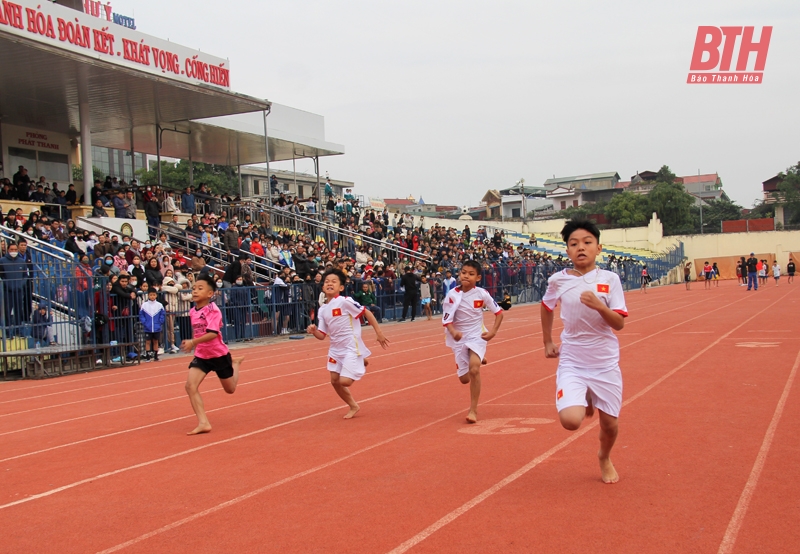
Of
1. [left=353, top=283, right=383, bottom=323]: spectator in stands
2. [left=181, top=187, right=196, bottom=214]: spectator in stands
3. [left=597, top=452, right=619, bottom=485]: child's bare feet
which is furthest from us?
[left=181, top=187, right=196, bottom=214]: spectator in stands

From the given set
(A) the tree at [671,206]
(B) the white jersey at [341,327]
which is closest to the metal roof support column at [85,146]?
(B) the white jersey at [341,327]

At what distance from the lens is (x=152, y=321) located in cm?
1755

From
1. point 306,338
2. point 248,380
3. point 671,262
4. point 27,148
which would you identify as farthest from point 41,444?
point 671,262

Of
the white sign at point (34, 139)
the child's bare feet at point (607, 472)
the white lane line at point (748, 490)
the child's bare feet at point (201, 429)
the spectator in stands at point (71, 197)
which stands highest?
the white sign at point (34, 139)

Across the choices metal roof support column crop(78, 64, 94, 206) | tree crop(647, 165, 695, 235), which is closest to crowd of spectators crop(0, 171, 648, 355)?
metal roof support column crop(78, 64, 94, 206)

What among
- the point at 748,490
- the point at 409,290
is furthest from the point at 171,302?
the point at 748,490

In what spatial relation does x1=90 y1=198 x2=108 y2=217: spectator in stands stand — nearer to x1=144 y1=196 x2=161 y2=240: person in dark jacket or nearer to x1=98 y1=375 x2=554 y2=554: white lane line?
x1=144 y1=196 x2=161 y2=240: person in dark jacket

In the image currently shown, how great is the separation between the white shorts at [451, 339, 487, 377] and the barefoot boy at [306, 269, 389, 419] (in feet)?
2.79

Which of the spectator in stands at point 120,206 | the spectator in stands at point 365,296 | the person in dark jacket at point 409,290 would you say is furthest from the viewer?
the person in dark jacket at point 409,290

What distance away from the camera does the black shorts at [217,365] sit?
9008 mm

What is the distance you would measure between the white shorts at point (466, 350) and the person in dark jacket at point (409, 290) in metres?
19.4

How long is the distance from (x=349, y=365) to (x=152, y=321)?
970 cm

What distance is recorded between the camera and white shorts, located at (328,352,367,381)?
915 cm

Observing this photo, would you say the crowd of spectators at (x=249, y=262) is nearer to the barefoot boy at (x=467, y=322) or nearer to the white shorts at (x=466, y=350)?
the barefoot boy at (x=467, y=322)
